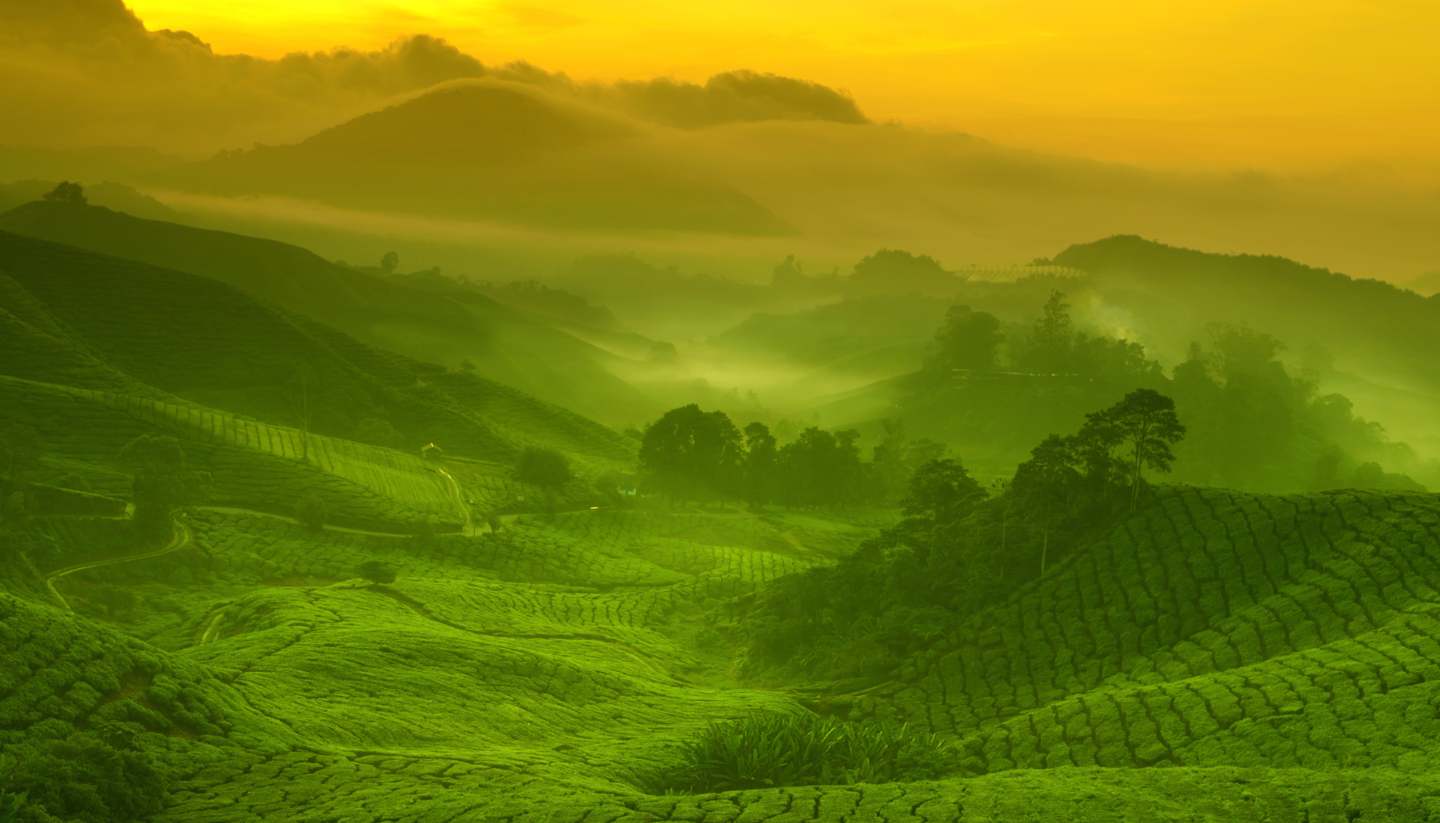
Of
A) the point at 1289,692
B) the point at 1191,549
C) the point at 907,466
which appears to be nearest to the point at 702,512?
the point at 907,466

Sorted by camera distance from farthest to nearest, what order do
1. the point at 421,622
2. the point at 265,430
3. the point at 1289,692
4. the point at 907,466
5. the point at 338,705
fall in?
1. the point at 907,466
2. the point at 265,430
3. the point at 421,622
4. the point at 338,705
5. the point at 1289,692

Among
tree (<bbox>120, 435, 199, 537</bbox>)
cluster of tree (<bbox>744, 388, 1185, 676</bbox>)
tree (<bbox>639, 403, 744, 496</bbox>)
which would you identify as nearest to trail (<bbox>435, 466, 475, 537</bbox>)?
tree (<bbox>639, 403, 744, 496</bbox>)

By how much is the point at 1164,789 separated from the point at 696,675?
163 ft

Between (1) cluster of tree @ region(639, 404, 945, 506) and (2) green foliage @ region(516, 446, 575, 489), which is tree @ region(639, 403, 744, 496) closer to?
(1) cluster of tree @ region(639, 404, 945, 506)

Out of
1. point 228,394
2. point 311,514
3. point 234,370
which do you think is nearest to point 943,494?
point 311,514

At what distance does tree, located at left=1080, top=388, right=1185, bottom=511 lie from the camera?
86312 mm

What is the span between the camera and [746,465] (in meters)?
161

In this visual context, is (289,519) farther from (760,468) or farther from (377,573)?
(760,468)

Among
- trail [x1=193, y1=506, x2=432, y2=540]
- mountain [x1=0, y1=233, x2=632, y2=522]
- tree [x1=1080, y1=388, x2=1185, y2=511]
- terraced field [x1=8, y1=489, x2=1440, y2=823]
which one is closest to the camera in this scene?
terraced field [x1=8, y1=489, x2=1440, y2=823]

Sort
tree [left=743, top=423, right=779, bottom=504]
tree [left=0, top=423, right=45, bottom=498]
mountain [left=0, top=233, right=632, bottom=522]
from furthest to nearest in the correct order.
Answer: tree [left=743, top=423, right=779, bottom=504] < mountain [left=0, top=233, right=632, bottom=522] < tree [left=0, top=423, right=45, bottom=498]

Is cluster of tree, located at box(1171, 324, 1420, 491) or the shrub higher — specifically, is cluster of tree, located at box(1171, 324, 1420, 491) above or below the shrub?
above

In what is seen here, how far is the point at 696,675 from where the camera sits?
3460 inches

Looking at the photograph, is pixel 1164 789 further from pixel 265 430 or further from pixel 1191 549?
pixel 265 430

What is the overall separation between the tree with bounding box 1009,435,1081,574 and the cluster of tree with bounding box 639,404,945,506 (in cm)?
7158
